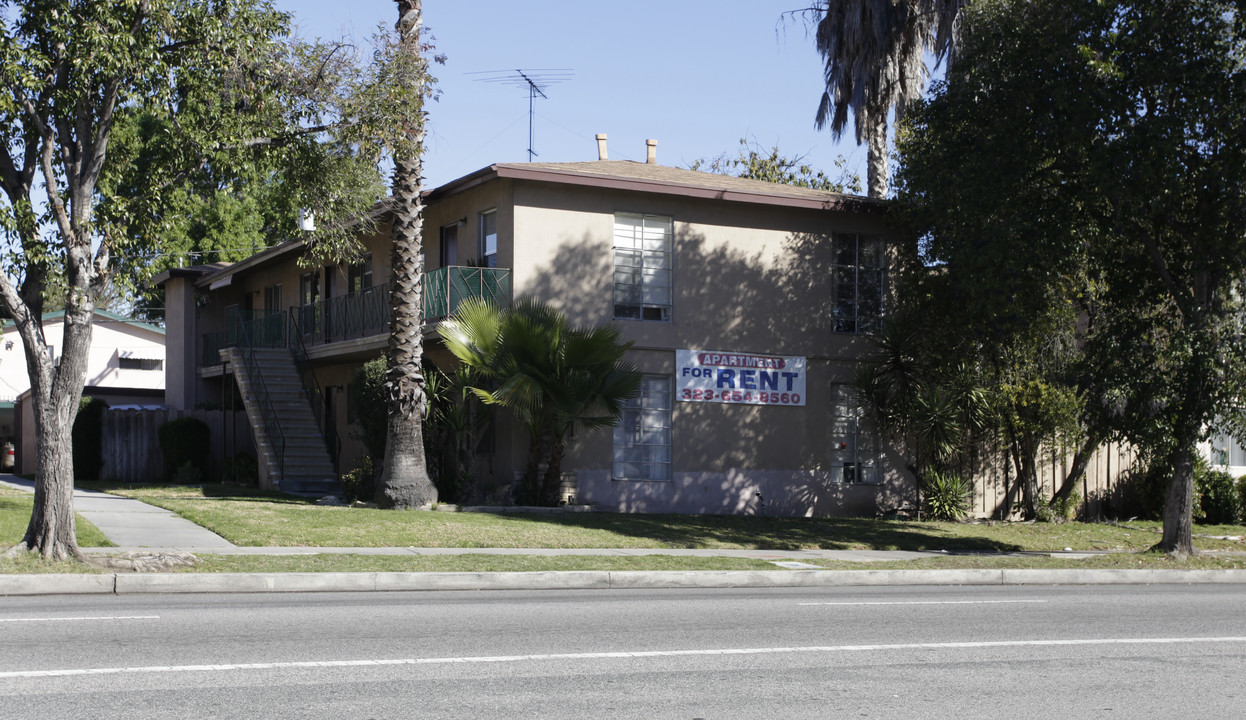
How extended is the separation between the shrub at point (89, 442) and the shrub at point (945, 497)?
756 inches

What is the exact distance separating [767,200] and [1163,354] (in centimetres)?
815

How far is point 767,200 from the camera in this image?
22172 millimetres

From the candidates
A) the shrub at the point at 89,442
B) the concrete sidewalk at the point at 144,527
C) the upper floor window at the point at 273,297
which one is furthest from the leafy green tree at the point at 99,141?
the upper floor window at the point at 273,297

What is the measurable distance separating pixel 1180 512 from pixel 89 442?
23513mm

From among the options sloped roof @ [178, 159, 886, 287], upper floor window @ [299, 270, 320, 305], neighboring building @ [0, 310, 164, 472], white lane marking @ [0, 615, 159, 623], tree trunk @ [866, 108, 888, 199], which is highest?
tree trunk @ [866, 108, 888, 199]

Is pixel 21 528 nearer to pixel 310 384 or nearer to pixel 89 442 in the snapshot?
pixel 310 384

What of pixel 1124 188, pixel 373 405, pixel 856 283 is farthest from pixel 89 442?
pixel 1124 188

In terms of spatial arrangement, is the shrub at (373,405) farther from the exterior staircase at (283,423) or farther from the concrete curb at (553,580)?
the concrete curb at (553,580)

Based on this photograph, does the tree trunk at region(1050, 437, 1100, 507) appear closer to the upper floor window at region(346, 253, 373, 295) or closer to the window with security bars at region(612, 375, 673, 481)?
the window with security bars at region(612, 375, 673, 481)

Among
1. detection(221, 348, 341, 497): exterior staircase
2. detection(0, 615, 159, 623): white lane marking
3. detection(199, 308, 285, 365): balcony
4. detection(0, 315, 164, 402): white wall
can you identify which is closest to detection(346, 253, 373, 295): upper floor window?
detection(199, 308, 285, 365): balcony

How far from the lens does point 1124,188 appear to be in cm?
1578

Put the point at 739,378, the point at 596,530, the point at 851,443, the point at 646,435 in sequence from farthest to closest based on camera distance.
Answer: the point at 851,443, the point at 739,378, the point at 646,435, the point at 596,530

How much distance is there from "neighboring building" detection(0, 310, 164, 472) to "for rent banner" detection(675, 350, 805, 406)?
24776 mm

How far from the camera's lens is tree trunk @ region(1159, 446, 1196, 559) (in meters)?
17.1
